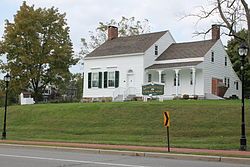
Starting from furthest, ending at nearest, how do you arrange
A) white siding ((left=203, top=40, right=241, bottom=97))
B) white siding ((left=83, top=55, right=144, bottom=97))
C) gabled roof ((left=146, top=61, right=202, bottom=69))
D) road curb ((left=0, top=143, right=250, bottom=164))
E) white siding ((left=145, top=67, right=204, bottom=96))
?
white siding ((left=83, top=55, right=144, bottom=97)) < white siding ((left=203, top=40, right=241, bottom=97)) < white siding ((left=145, top=67, right=204, bottom=96)) < gabled roof ((left=146, top=61, right=202, bottom=69)) < road curb ((left=0, top=143, right=250, bottom=164))

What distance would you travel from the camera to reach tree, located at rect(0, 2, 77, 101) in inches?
2108

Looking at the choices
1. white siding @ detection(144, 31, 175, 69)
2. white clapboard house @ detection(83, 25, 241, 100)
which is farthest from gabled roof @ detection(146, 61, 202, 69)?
white siding @ detection(144, 31, 175, 69)

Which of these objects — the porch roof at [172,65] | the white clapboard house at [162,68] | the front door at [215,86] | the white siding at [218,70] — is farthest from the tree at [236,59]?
the porch roof at [172,65]

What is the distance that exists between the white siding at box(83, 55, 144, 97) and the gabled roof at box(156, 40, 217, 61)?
8.56ft

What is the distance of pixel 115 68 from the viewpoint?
47094 mm

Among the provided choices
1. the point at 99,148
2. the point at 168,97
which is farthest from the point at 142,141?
the point at 168,97

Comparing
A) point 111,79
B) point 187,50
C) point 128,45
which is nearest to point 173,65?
point 187,50

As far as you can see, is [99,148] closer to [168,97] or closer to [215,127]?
[215,127]

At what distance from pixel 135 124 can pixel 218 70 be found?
19369 millimetres

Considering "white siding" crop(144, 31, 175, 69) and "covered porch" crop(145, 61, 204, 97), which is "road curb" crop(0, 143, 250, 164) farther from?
"white siding" crop(144, 31, 175, 69)

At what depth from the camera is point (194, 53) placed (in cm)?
4431

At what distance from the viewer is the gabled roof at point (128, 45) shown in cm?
4633

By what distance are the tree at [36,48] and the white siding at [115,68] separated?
7049mm

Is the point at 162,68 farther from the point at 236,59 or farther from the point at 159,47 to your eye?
the point at 236,59
